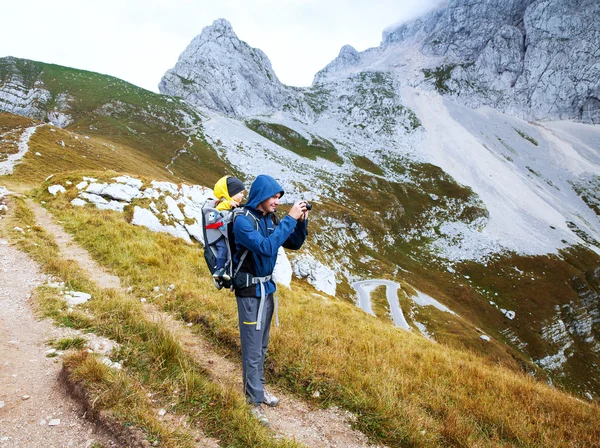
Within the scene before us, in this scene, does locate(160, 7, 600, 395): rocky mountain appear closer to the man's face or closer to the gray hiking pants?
the gray hiking pants

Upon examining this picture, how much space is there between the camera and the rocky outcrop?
168 m

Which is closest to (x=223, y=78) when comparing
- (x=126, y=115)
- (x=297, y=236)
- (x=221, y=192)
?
(x=126, y=115)

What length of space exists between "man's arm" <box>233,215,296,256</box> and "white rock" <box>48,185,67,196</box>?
21.2 meters

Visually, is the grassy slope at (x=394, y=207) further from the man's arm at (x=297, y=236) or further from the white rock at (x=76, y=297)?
the man's arm at (x=297, y=236)

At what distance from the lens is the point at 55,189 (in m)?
20.1

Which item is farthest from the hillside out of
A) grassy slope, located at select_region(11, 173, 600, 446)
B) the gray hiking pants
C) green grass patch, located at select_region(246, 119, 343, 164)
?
green grass patch, located at select_region(246, 119, 343, 164)

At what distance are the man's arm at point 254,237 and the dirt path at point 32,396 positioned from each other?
275cm

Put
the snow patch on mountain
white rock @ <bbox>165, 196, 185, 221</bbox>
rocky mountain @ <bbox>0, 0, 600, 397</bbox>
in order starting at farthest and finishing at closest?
rocky mountain @ <bbox>0, 0, 600, 397</bbox>
the snow patch on mountain
white rock @ <bbox>165, 196, 185, 221</bbox>

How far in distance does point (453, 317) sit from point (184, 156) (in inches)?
3570

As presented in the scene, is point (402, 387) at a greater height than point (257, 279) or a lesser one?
lesser

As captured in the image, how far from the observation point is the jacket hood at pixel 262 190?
4.74 meters

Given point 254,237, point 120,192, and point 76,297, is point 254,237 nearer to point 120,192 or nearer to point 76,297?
point 76,297

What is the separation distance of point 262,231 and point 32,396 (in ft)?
12.2

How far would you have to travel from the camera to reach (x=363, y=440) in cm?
445
